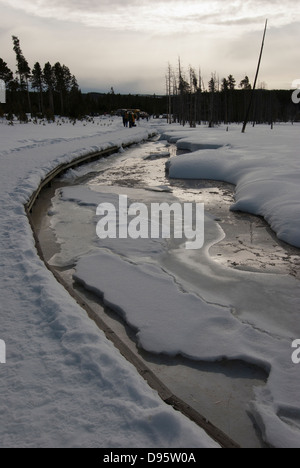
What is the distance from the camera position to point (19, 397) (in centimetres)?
210

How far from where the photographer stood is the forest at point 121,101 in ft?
140

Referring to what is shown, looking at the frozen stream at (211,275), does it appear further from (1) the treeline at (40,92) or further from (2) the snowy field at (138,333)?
(1) the treeline at (40,92)

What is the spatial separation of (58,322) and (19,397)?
0.75 metres

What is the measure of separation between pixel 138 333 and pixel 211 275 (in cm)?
150

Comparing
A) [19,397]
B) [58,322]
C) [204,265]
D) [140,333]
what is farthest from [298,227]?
[19,397]

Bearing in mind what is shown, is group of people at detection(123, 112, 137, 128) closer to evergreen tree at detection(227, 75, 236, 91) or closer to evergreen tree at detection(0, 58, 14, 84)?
evergreen tree at detection(0, 58, 14, 84)

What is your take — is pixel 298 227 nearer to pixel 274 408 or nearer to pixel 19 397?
pixel 274 408

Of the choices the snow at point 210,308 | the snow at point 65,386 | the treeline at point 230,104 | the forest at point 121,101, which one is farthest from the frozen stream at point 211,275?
the treeline at point 230,104

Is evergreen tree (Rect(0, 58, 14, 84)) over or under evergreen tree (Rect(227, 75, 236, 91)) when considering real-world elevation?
under

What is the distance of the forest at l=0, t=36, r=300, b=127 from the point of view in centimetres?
4266
